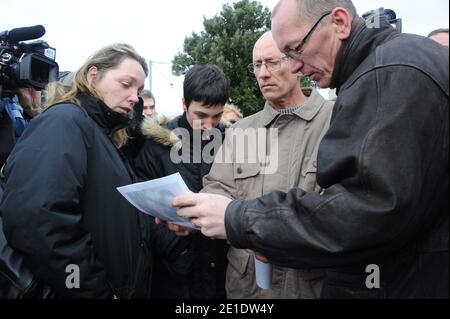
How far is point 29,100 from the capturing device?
3061 millimetres

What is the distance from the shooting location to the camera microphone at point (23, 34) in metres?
2.64

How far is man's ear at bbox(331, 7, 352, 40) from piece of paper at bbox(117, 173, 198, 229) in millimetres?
804

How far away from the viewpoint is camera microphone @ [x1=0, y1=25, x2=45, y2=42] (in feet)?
8.67

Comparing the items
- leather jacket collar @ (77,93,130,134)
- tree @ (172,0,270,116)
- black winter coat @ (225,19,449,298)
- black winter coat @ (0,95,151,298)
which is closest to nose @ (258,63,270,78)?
leather jacket collar @ (77,93,130,134)

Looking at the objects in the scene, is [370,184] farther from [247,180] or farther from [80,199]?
[80,199]

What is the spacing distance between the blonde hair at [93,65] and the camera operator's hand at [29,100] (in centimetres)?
96

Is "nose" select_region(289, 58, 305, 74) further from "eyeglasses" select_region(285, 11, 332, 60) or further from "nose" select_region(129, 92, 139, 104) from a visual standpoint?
"nose" select_region(129, 92, 139, 104)

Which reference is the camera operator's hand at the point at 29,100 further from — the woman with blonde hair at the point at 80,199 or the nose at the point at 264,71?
the nose at the point at 264,71

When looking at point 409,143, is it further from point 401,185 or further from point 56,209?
point 56,209

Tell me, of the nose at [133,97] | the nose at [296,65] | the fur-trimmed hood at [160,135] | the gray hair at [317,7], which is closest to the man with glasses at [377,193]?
the gray hair at [317,7]

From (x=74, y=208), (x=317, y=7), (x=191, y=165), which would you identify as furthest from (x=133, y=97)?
(x=317, y=7)
